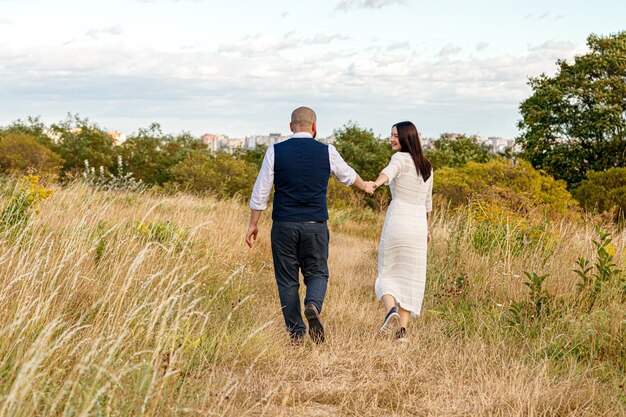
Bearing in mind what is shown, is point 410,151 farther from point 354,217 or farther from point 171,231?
point 354,217

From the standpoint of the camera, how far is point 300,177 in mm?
5664

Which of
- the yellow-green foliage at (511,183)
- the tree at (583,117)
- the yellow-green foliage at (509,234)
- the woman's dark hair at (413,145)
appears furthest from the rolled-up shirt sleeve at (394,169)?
the tree at (583,117)

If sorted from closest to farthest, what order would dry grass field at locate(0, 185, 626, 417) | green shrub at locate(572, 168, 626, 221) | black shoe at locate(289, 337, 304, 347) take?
dry grass field at locate(0, 185, 626, 417), black shoe at locate(289, 337, 304, 347), green shrub at locate(572, 168, 626, 221)

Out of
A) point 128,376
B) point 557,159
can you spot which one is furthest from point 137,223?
point 557,159

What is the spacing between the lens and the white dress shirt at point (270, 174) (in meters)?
5.73

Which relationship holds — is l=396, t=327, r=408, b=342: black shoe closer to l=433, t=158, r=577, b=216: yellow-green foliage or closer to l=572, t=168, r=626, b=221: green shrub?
l=433, t=158, r=577, b=216: yellow-green foliage

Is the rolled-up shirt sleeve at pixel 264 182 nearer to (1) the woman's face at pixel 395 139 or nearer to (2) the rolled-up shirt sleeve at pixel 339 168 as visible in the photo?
(2) the rolled-up shirt sleeve at pixel 339 168

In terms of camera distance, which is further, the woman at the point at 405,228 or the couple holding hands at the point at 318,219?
the woman at the point at 405,228

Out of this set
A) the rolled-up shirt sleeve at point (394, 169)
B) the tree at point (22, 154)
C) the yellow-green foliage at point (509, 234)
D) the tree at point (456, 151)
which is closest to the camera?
the rolled-up shirt sleeve at point (394, 169)

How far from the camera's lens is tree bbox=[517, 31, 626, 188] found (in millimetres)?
25469

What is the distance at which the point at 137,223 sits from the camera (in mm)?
7781

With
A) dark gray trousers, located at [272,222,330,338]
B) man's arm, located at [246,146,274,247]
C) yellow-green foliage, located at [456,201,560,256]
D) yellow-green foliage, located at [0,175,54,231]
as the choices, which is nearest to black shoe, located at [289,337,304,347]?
dark gray trousers, located at [272,222,330,338]

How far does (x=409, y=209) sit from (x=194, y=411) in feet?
10.8

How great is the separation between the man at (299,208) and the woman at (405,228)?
521 millimetres
